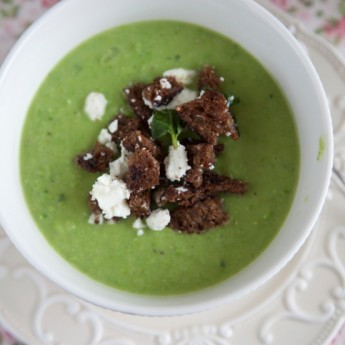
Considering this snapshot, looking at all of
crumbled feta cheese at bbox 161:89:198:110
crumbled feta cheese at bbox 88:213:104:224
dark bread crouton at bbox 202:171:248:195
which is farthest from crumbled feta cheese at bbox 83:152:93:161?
dark bread crouton at bbox 202:171:248:195

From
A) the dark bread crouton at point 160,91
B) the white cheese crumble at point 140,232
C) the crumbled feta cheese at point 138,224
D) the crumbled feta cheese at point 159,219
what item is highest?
the dark bread crouton at point 160,91

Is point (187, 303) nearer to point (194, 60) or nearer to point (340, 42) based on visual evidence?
point (194, 60)

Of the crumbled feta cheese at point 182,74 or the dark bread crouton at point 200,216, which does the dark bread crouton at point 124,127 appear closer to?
the crumbled feta cheese at point 182,74

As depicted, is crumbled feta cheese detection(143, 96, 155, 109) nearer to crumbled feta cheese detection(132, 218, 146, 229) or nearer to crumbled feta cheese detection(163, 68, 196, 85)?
crumbled feta cheese detection(163, 68, 196, 85)

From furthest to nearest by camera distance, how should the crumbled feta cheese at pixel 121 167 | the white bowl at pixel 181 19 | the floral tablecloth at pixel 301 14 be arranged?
the floral tablecloth at pixel 301 14, the crumbled feta cheese at pixel 121 167, the white bowl at pixel 181 19

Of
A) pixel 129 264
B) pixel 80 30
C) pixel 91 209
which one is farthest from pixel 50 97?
pixel 129 264

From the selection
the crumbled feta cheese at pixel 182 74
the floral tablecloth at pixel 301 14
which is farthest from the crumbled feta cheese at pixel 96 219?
the floral tablecloth at pixel 301 14

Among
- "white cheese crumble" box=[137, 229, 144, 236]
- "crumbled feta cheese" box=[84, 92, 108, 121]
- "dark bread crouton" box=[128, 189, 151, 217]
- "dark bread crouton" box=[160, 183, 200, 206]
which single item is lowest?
"white cheese crumble" box=[137, 229, 144, 236]

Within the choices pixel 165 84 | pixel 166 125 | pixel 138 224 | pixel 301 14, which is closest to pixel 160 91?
pixel 165 84

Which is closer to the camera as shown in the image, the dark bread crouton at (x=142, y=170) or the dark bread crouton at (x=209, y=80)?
the dark bread crouton at (x=142, y=170)
